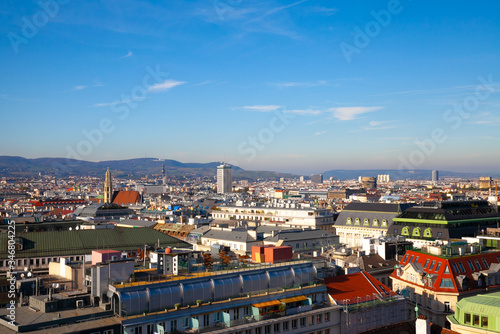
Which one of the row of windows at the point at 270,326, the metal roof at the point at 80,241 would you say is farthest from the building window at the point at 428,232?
the row of windows at the point at 270,326

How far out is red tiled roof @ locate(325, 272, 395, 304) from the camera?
43.7m

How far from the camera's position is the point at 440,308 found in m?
49.8

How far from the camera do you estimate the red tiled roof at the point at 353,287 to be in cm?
4369

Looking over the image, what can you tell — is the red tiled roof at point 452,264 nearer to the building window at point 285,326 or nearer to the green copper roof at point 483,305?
the green copper roof at point 483,305

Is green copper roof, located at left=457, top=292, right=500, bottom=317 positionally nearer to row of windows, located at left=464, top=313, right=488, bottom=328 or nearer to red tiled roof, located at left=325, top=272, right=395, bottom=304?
row of windows, located at left=464, top=313, right=488, bottom=328

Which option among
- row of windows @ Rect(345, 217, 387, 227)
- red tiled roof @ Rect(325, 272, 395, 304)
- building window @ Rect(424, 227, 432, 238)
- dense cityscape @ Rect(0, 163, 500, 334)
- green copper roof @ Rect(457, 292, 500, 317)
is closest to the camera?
dense cityscape @ Rect(0, 163, 500, 334)

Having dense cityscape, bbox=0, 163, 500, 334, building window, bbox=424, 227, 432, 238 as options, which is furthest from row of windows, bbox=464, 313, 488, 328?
building window, bbox=424, 227, 432, 238

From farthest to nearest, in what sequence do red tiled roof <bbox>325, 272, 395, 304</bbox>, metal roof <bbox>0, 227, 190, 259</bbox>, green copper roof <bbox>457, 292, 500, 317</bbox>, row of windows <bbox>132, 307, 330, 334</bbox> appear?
metal roof <bbox>0, 227, 190, 259</bbox>, red tiled roof <bbox>325, 272, 395, 304</bbox>, green copper roof <bbox>457, 292, 500, 317</bbox>, row of windows <bbox>132, 307, 330, 334</bbox>

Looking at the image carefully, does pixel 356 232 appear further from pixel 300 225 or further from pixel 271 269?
pixel 271 269

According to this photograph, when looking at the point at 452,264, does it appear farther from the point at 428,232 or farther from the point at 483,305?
the point at 428,232

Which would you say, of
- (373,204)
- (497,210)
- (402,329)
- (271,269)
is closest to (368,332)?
(402,329)

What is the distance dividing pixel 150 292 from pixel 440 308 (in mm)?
30488

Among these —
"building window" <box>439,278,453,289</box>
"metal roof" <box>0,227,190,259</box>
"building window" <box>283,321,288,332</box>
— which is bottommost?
"building window" <box>283,321,288,332</box>

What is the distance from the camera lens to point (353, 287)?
45.5 metres
